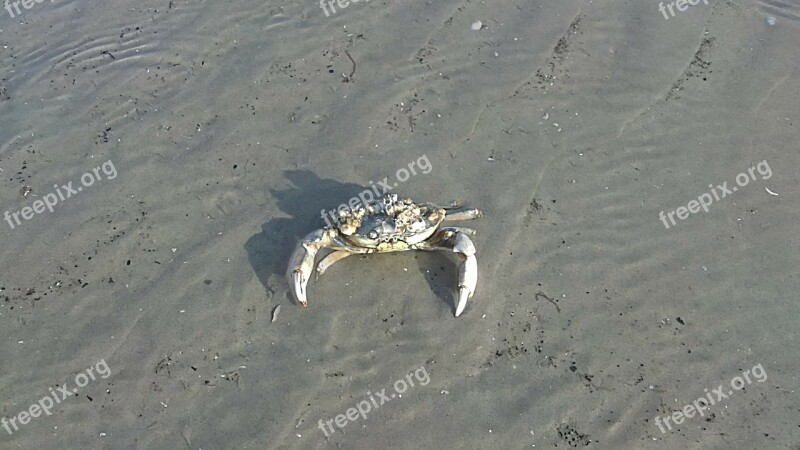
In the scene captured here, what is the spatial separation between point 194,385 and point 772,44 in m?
8.52

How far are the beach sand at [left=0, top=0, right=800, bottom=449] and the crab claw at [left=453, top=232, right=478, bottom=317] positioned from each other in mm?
178

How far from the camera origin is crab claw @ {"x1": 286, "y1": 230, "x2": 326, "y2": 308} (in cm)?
603

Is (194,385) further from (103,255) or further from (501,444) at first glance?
(501,444)

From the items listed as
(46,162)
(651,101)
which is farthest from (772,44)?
(46,162)

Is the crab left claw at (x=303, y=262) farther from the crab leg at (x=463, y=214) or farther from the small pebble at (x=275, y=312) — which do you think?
the crab leg at (x=463, y=214)

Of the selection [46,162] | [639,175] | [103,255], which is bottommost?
[639,175]

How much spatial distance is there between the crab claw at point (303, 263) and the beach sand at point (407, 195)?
21 centimetres

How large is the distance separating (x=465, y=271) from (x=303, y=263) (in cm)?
163

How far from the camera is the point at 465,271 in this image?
19.6 ft

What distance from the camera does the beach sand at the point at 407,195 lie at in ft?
18.0

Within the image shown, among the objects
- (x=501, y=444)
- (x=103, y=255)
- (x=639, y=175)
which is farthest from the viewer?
(x=639, y=175)

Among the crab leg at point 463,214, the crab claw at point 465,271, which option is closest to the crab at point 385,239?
the crab claw at point 465,271

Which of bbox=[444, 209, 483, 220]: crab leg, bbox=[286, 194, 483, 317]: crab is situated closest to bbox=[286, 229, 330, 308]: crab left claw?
bbox=[286, 194, 483, 317]: crab

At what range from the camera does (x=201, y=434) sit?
17.7 ft
